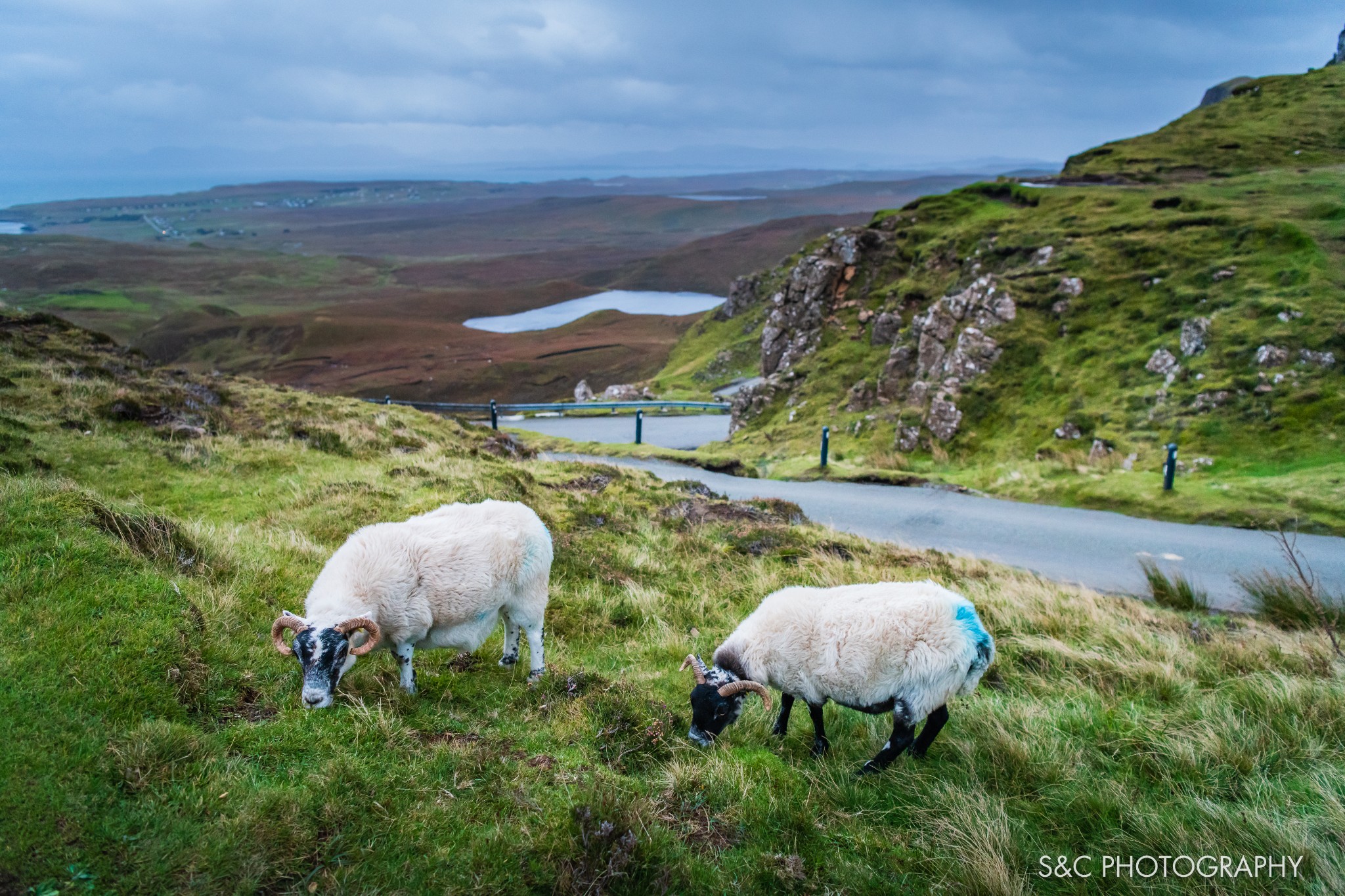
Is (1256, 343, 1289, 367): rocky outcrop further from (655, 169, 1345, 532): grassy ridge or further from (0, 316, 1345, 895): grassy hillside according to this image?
(0, 316, 1345, 895): grassy hillside

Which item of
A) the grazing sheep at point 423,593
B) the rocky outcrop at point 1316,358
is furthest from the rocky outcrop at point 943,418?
the grazing sheep at point 423,593

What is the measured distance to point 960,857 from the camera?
4738 millimetres

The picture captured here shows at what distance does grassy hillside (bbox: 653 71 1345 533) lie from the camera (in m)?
17.7

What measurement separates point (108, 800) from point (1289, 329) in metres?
25.3

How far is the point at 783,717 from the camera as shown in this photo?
6910 millimetres

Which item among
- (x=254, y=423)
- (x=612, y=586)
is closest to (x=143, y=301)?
(x=254, y=423)

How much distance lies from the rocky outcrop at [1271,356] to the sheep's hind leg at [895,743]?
19380 millimetres

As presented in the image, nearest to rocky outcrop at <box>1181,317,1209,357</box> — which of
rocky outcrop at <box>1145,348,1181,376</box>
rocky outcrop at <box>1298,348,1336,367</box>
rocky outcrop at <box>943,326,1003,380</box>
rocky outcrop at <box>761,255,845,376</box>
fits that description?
rocky outcrop at <box>1145,348,1181,376</box>

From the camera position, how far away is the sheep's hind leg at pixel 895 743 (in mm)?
6090

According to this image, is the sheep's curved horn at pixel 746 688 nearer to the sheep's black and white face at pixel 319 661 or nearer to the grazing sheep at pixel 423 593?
the grazing sheep at pixel 423 593

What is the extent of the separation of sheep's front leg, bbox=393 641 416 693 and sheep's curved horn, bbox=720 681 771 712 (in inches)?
108

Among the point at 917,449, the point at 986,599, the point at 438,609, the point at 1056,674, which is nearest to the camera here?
the point at 438,609

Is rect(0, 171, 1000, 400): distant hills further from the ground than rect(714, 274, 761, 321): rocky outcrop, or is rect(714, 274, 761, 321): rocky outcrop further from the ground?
rect(714, 274, 761, 321): rocky outcrop

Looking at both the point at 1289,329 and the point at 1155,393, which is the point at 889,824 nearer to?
the point at 1155,393
